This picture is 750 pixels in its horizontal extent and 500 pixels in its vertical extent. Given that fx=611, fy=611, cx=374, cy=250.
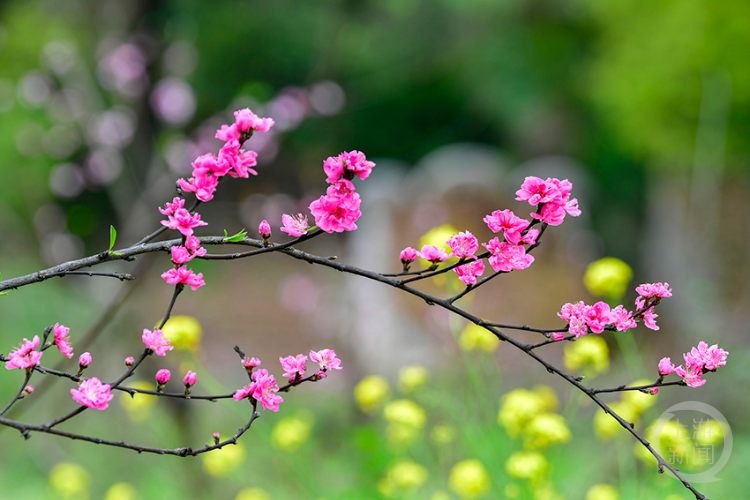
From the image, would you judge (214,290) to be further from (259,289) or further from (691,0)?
(691,0)

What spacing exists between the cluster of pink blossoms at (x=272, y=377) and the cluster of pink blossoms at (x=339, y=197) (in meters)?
0.18

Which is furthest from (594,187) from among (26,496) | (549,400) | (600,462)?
(26,496)

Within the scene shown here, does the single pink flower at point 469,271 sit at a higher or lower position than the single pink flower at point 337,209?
higher

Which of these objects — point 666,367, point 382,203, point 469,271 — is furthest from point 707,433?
point 382,203

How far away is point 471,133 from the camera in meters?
9.29

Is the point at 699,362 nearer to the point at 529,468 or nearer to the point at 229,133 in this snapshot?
the point at 229,133

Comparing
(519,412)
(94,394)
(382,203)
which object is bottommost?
(94,394)

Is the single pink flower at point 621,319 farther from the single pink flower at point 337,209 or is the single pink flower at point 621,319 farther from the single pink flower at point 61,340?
the single pink flower at point 61,340

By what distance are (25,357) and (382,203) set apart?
5705 mm

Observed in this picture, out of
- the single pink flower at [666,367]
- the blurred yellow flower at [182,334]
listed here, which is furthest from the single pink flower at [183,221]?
the blurred yellow flower at [182,334]

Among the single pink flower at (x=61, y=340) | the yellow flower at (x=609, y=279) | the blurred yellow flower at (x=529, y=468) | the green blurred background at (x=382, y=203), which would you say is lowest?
the single pink flower at (x=61, y=340)

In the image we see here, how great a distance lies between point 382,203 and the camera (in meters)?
6.41

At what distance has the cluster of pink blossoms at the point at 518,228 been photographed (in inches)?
31.2

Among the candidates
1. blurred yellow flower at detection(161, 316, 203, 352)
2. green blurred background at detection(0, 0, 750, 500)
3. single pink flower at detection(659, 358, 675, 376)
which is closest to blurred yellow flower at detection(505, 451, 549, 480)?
green blurred background at detection(0, 0, 750, 500)
